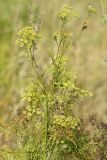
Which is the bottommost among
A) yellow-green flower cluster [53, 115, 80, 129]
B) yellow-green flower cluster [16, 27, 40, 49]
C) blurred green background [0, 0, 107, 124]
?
yellow-green flower cluster [53, 115, 80, 129]

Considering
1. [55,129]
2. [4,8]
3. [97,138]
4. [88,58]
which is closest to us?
[55,129]

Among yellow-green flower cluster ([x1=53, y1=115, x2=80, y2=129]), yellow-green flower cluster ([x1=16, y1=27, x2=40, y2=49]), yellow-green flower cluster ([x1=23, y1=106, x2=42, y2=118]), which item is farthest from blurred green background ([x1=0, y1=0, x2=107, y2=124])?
yellow-green flower cluster ([x1=16, y1=27, x2=40, y2=49])

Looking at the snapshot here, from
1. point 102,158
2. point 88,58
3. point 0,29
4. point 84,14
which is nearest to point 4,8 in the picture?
point 0,29

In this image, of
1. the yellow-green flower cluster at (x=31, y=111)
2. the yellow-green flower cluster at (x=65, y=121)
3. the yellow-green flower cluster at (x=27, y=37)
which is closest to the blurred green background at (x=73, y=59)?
the yellow-green flower cluster at (x=31, y=111)

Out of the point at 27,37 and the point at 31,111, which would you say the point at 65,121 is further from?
the point at 27,37

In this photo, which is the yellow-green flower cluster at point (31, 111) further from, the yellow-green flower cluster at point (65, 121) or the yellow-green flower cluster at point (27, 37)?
the yellow-green flower cluster at point (27, 37)

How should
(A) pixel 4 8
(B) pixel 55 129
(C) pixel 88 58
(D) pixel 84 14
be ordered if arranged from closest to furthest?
1. (B) pixel 55 129
2. (C) pixel 88 58
3. (D) pixel 84 14
4. (A) pixel 4 8

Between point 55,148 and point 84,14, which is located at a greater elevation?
point 84,14

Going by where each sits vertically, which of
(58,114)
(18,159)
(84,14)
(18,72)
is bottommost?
(18,159)

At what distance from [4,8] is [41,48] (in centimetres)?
157

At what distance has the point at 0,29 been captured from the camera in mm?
8141

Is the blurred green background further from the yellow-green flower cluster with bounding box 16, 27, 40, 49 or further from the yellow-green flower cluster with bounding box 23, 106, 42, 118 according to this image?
the yellow-green flower cluster with bounding box 16, 27, 40, 49

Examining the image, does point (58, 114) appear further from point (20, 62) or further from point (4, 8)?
point (4, 8)

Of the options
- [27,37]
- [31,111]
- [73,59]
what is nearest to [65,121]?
[31,111]
